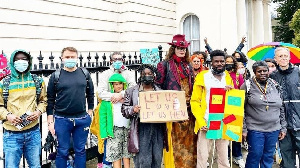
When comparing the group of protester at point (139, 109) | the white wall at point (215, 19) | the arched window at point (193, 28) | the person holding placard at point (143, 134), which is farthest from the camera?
the arched window at point (193, 28)

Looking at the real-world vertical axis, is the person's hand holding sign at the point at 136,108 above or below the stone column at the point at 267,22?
below

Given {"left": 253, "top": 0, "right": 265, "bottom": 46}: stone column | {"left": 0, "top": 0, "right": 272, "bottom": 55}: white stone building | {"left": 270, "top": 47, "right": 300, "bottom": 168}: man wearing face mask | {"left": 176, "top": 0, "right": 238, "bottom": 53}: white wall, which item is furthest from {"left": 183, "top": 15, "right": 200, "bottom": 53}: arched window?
{"left": 270, "top": 47, "right": 300, "bottom": 168}: man wearing face mask

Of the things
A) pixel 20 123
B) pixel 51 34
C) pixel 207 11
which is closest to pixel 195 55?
pixel 20 123

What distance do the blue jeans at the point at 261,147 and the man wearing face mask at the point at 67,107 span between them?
2607 millimetres

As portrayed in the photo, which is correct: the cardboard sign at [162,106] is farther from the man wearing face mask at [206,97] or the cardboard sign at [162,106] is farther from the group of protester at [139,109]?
the man wearing face mask at [206,97]

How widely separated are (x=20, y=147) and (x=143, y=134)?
170cm

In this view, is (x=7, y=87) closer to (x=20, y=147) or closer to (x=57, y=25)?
(x=20, y=147)

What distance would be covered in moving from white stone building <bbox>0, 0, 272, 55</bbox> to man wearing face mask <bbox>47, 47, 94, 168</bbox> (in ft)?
19.1

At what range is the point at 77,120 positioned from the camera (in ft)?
15.0

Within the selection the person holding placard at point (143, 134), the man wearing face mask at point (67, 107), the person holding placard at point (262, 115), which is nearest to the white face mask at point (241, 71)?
the person holding placard at point (262, 115)

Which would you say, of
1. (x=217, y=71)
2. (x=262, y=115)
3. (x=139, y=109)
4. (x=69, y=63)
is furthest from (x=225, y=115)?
(x=69, y=63)

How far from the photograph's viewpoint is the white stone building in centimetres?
1003

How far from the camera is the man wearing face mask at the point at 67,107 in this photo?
4.48 m

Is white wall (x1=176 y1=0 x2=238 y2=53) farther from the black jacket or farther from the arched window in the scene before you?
the black jacket
